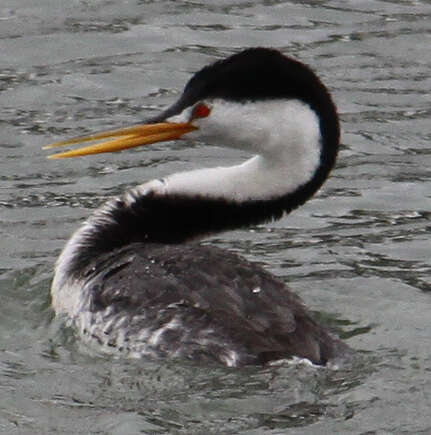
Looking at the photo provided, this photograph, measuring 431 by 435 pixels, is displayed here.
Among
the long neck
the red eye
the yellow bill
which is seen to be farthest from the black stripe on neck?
the red eye

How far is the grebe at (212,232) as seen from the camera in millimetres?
8117

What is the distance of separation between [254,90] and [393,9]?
554 cm

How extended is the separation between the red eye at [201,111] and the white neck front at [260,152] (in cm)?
4

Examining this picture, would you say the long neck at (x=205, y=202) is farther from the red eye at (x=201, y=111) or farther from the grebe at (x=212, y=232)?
the red eye at (x=201, y=111)

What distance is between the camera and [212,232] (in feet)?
30.4

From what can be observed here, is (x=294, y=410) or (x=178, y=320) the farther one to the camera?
(x=178, y=320)

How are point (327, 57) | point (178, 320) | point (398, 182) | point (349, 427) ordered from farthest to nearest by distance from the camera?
point (327, 57) < point (398, 182) < point (178, 320) < point (349, 427)

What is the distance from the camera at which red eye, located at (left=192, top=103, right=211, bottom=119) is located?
9.03 m

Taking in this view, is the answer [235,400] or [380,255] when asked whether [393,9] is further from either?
[235,400]

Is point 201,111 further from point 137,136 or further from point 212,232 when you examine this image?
point 212,232

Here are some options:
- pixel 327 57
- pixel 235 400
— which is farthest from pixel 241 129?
pixel 327 57

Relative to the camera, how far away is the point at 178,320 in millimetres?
8180

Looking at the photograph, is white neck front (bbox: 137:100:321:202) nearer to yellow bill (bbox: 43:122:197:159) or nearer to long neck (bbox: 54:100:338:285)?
long neck (bbox: 54:100:338:285)

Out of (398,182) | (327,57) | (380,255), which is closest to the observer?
(380,255)
